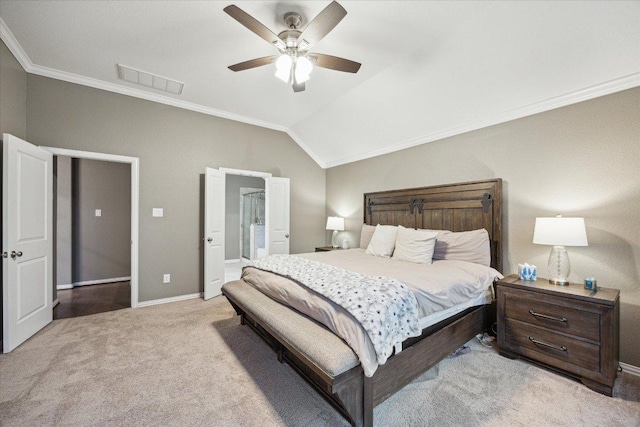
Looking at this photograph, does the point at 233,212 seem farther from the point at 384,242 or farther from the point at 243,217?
the point at 384,242

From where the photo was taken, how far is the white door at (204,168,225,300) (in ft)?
13.0

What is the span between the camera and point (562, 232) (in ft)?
7.11

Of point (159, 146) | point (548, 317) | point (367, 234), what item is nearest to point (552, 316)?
point (548, 317)

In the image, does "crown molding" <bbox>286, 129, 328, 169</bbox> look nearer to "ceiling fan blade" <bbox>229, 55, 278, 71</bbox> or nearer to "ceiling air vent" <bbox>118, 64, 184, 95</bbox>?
"ceiling air vent" <bbox>118, 64, 184, 95</bbox>

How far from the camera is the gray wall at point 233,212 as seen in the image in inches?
270

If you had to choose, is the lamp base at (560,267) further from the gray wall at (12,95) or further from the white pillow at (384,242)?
the gray wall at (12,95)

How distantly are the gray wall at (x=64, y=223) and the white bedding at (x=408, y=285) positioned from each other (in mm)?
3844

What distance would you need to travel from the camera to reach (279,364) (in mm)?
2191

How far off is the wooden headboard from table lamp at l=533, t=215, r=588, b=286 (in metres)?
0.56

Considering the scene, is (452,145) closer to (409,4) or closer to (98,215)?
(409,4)

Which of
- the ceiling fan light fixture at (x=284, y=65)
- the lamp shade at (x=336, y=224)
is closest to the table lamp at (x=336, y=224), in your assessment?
the lamp shade at (x=336, y=224)

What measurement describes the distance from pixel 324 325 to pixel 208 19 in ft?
8.85

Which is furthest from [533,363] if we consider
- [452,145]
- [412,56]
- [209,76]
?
[209,76]

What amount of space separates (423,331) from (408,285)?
0.38m
